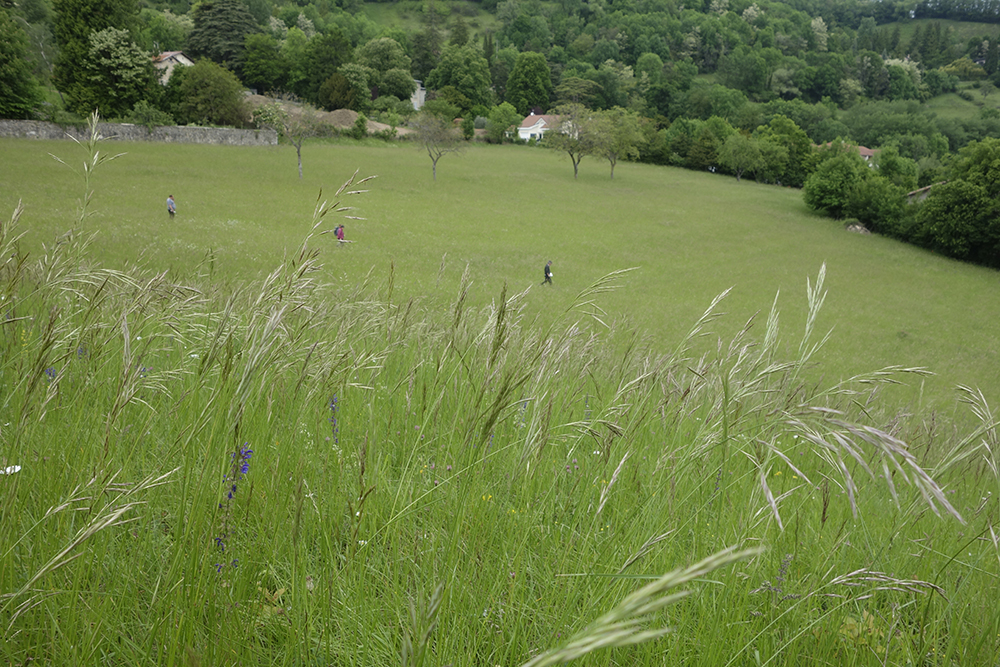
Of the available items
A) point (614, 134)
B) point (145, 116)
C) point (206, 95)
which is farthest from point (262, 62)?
point (614, 134)

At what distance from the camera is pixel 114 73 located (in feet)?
123

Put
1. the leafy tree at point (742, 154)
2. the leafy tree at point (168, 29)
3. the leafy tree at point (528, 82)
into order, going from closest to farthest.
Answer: the leafy tree at point (742, 154) < the leafy tree at point (168, 29) < the leafy tree at point (528, 82)

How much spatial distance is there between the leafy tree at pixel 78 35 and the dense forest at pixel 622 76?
0.12 metres

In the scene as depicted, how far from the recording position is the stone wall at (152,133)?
3116cm

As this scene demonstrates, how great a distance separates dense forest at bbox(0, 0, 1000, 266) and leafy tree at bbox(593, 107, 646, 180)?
0.16m

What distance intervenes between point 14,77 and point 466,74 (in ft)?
227

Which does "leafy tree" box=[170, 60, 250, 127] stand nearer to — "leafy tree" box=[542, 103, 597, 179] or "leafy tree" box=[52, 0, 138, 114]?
"leafy tree" box=[52, 0, 138, 114]

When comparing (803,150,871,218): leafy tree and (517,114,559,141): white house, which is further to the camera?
(517,114,559,141): white house

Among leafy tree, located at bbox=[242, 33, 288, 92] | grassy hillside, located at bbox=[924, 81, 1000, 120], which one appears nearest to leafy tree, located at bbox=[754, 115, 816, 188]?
grassy hillside, located at bbox=[924, 81, 1000, 120]

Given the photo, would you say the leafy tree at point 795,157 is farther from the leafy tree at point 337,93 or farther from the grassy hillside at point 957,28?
→ the grassy hillside at point 957,28

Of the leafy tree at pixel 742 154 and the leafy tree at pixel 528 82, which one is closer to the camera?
the leafy tree at pixel 742 154

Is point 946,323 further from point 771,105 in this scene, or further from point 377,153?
point 771,105

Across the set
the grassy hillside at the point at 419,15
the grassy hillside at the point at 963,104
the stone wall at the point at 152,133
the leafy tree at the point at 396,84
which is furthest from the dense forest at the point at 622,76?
the grassy hillside at the point at 963,104

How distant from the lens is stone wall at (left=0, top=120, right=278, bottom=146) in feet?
102
